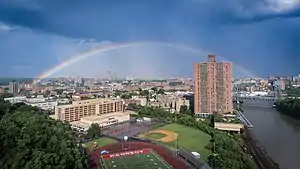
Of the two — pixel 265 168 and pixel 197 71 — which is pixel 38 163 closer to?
pixel 265 168

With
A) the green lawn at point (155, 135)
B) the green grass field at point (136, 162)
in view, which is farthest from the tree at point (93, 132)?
the green grass field at point (136, 162)

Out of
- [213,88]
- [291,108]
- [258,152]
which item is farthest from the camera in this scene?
[291,108]

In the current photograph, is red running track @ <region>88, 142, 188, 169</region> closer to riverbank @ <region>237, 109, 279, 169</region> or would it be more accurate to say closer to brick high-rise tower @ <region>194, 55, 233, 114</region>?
riverbank @ <region>237, 109, 279, 169</region>

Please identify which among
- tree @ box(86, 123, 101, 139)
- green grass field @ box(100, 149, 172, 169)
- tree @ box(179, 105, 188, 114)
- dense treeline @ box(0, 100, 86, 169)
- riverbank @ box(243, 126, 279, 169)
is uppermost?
dense treeline @ box(0, 100, 86, 169)

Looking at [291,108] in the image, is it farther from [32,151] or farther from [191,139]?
[32,151]

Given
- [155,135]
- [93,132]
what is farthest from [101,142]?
[155,135]

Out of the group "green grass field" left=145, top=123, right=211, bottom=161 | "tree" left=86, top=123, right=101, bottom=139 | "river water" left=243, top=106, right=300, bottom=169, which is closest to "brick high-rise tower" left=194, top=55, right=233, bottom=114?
"river water" left=243, top=106, right=300, bottom=169

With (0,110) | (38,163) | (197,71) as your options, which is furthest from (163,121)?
(38,163)
